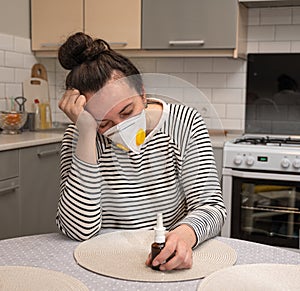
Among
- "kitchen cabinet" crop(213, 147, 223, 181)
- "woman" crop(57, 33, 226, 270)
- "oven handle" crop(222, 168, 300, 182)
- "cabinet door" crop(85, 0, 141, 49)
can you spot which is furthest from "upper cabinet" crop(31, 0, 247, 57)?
"woman" crop(57, 33, 226, 270)

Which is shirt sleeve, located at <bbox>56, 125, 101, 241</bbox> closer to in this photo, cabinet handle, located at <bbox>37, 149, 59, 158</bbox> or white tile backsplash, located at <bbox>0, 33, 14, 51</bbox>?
cabinet handle, located at <bbox>37, 149, 59, 158</bbox>

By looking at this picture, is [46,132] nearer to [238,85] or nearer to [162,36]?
[162,36]

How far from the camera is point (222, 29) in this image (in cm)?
298

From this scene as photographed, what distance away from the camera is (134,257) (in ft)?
→ 3.72

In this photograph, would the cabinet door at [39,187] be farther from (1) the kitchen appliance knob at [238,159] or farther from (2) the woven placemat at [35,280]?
(2) the woven placemat at [35,280]

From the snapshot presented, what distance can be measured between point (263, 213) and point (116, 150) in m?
1.79

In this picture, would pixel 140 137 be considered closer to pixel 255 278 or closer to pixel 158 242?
pixel 158 242

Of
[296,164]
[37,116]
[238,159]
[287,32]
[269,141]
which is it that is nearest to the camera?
[296,164]

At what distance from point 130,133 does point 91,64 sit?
228mm

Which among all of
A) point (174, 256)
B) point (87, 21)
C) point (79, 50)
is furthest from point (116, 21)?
point (174, 256)

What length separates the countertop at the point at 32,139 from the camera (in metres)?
2.50

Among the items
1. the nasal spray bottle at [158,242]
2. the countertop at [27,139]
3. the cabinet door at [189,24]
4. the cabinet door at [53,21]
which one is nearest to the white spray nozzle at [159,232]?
the nasal spray bottle at [158,242]

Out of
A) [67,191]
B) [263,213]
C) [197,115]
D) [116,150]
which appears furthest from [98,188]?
[263,213]

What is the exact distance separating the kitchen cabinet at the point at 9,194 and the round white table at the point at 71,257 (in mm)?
1229
